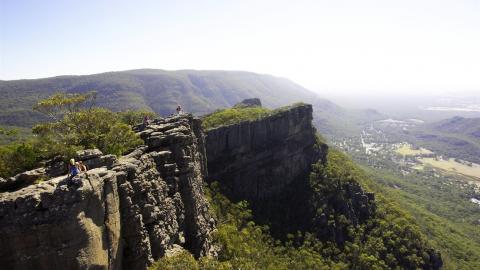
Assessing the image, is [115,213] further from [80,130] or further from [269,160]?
[269,160]

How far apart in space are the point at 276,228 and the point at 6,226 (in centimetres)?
7626

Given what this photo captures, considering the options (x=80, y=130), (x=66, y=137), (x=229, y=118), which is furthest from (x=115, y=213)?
(x=229, y=118)

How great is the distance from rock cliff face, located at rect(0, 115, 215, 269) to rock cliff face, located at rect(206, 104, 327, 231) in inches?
1736

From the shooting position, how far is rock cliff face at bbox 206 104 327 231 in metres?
106

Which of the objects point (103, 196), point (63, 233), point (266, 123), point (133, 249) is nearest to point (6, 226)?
point (63, 233)

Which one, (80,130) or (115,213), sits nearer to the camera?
(115,213)

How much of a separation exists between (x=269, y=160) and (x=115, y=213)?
80.4 m

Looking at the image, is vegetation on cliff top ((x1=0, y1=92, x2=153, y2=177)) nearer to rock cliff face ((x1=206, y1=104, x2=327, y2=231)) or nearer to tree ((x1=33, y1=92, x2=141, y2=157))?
tree ((x1=33, y1=92, x2=141, y2=157))

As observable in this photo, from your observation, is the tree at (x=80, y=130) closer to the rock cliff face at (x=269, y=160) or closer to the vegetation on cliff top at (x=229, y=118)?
the rock cliff face at (x=269, y=160)

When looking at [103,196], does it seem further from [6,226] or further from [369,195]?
[369,195]

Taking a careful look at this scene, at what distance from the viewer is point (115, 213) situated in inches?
1533

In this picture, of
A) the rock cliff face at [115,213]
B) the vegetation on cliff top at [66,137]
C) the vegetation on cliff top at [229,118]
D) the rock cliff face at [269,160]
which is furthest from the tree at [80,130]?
the vegetation on cliff top at [229,118]

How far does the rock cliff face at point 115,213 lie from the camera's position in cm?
3284

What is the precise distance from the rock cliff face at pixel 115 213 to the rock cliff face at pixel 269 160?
44089 millimetres
